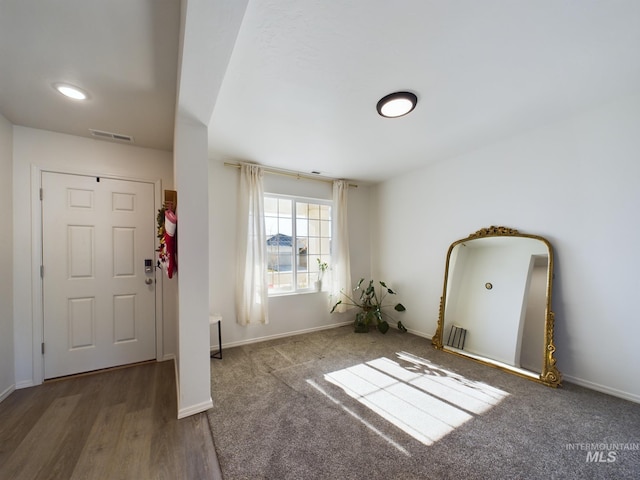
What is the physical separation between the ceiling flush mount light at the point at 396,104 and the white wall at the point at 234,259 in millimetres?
1928

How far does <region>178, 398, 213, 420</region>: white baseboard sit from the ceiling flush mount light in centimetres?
271

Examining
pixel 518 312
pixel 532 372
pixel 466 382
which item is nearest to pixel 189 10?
pixel 466 382

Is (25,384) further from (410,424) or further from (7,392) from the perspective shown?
(410,424)

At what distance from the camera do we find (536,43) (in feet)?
4.83

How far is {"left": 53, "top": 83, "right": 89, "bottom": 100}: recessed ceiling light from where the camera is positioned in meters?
1.78

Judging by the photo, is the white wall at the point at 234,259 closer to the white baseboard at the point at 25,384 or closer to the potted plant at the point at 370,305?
the potted plant at the point at 370,305

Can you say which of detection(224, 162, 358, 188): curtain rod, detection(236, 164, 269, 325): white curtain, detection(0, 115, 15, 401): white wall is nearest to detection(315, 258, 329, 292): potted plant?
detection(236, 164, 269, 325): white curtain

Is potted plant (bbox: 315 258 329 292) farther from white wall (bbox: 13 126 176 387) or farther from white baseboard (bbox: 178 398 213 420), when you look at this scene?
white wall (bbox: 13 126 176 387)

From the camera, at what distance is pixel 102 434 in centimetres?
169

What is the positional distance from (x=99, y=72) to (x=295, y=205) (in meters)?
2.47

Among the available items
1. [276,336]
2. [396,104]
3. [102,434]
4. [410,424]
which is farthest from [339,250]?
[102,434]

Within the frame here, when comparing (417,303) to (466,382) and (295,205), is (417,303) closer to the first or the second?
(466,382)

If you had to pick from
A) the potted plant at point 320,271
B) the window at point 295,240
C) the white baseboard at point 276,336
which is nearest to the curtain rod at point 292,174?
the window at point 295,240

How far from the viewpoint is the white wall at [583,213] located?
201 cm
